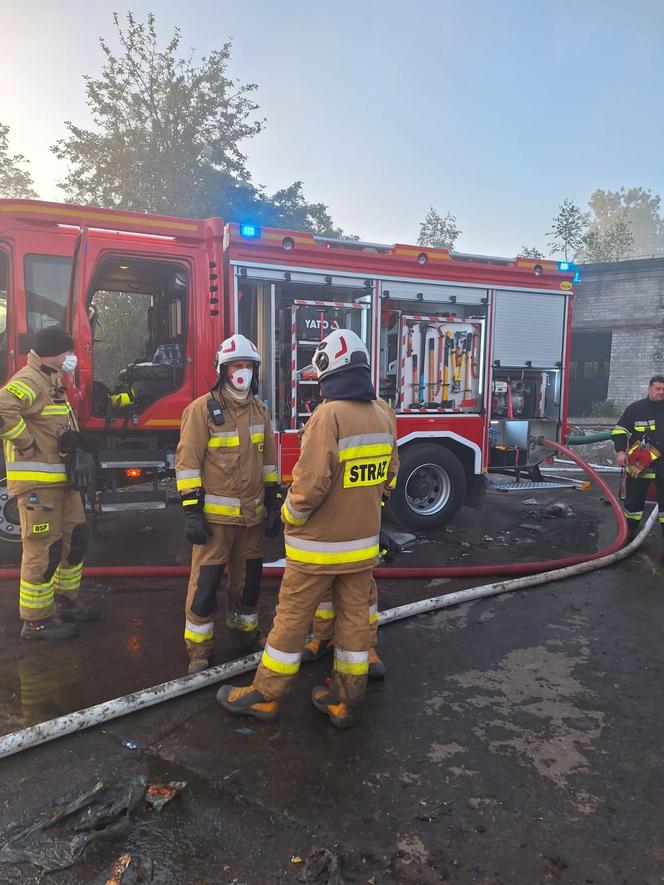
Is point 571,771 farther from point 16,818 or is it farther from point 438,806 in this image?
point 16,818

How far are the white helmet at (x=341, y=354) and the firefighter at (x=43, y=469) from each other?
169 centimetres

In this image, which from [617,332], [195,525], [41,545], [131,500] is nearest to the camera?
[195,525]

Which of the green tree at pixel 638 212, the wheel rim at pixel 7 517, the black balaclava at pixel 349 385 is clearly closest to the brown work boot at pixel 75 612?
the wheel rim at pixel 7 517

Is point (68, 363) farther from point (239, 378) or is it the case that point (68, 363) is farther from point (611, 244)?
point (611, 244)

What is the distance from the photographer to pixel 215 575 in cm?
307

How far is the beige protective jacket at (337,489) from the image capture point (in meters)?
2.47

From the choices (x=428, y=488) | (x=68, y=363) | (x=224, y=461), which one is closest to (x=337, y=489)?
(x=224, y=461)

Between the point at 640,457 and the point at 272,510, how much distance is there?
13.3ft

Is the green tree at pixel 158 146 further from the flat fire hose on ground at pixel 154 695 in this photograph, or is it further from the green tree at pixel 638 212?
the green tree at pixel 638 212

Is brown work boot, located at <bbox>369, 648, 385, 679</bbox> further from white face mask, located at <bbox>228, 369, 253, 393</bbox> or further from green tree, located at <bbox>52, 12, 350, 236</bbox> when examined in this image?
green tree, located at <bbox>52, 12, 350, 236</bbox>

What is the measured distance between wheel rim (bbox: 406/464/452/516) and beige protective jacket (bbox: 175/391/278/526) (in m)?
3.04

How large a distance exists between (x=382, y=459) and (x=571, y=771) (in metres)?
1.47

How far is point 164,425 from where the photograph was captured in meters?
4.99

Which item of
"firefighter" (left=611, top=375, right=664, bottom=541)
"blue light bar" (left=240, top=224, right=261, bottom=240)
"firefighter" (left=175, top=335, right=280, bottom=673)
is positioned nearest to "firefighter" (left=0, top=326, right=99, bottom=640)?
"firefighter" (left=175, top=335, right=280, bottom=673)
